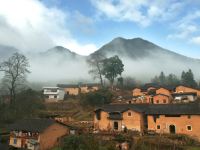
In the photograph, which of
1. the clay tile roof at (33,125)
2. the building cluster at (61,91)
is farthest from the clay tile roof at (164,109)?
the building cluster at (61,91)

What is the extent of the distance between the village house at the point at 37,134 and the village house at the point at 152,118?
782 centimetres

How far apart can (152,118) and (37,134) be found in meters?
18.8

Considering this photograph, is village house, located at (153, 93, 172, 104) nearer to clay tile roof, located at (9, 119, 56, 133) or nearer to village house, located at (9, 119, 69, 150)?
village house, located at (9, 119, 69, 150)

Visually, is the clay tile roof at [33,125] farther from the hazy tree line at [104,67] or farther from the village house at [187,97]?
the hazy tree line at [104,67]

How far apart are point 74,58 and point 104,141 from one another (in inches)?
5337

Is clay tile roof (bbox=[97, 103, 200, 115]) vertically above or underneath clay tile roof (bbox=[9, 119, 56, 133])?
above

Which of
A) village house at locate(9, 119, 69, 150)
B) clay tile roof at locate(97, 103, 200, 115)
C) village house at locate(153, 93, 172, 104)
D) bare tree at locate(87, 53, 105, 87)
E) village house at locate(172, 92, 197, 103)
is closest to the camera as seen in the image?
village house at locate(9, 119, 69, 150)

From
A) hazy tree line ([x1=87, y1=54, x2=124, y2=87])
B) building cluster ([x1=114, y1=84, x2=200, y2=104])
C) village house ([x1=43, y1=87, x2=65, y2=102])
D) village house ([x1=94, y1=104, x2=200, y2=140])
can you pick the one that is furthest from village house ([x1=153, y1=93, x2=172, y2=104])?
village house ([x1=43, y1=87, x2=65, y2=102])

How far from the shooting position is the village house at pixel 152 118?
36.9 m

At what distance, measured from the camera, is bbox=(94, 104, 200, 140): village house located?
36938 millimetres

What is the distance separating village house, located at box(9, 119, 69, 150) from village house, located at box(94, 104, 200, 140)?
782cm

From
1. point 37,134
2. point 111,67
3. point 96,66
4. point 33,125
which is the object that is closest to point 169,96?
point 111,67

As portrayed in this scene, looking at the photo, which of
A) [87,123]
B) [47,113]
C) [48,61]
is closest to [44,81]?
[48,61]

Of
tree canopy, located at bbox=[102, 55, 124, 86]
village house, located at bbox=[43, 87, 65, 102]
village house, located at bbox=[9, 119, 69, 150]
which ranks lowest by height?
village house, located at bbox=[9, 119, 69, 150]
